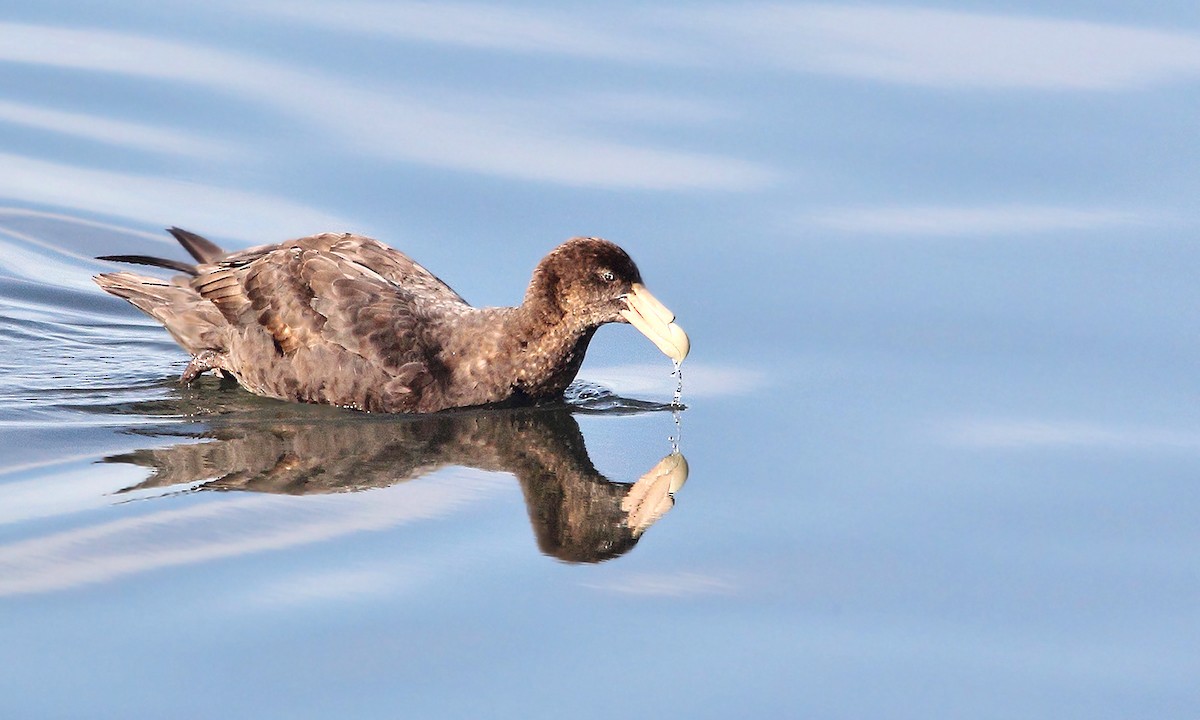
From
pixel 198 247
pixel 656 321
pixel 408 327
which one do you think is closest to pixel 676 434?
pixel 656 321

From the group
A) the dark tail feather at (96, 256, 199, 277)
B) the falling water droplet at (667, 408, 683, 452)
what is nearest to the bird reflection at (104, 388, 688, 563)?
the falling water droplet at (667, 408, 683, 452)

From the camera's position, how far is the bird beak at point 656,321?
874cm

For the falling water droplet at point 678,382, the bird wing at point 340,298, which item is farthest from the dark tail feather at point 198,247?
the falling water droplet at point 678,382

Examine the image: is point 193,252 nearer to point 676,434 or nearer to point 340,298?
point 340,298

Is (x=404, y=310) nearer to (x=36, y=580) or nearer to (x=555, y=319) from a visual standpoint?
(x=555, y=319)

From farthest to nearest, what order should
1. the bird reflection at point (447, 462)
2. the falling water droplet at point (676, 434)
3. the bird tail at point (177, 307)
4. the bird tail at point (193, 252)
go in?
the bird tail at point (193, 252), the bird tail at point (177, 307), the falling water droplet at point (676, 434), the bird reflection at point (447, 462)

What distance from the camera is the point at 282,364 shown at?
9.28 m

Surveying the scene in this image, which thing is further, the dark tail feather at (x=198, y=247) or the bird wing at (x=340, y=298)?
the dark tail feather at (x=198, y=247)

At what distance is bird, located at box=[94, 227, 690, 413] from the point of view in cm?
895

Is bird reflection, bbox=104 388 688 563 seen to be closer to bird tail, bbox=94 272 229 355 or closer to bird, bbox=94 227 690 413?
bird, bbox=94 227 690 413

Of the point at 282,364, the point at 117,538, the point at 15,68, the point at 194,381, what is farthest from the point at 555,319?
the point at 15,68

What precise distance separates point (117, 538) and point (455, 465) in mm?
1696

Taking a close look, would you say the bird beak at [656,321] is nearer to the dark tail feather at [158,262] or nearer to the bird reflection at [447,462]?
the bird reflection at [447,462]

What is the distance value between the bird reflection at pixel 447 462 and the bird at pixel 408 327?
16 centimetres
